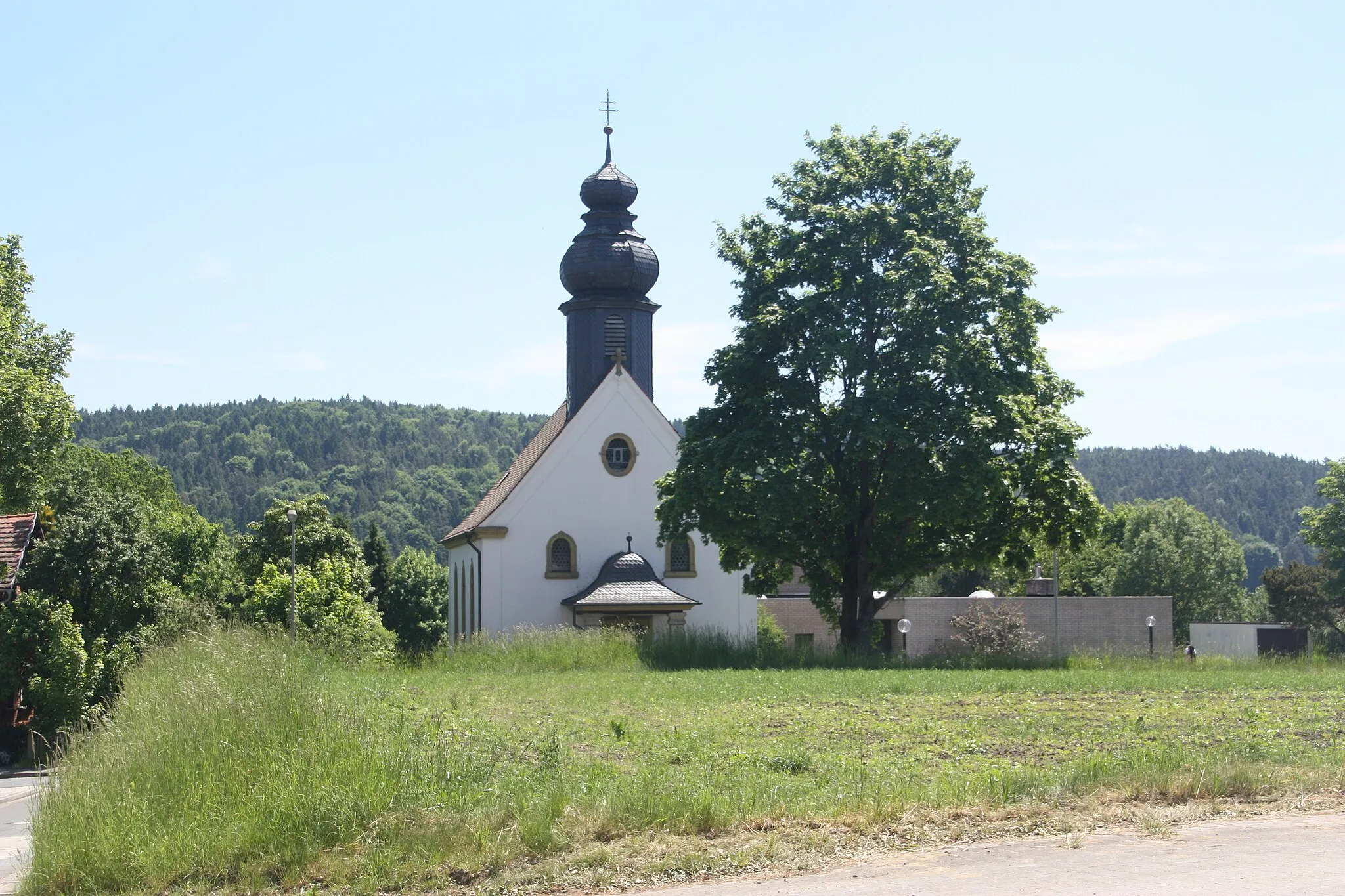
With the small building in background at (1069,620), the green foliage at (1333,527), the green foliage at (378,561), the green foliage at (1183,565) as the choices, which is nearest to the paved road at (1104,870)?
the small building in background at (1069,620)

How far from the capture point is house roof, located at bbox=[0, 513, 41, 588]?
31.5 metres

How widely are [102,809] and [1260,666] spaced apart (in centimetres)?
2149

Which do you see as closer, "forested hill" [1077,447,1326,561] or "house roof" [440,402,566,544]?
"house roof" [440,402,566,544]

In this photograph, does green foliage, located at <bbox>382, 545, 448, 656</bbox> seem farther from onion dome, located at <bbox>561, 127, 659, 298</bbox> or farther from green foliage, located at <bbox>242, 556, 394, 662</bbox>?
onion dome, located at <bbox>561, 127, 659, 298</bbox>

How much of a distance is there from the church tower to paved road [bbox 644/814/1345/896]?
37.5 metres

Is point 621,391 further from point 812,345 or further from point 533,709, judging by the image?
point 533,709

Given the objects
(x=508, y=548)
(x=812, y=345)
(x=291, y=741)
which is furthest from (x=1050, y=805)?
(x=508, y=548)

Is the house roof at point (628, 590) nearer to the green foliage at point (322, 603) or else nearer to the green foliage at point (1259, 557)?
the green foliage at point (322, 603)

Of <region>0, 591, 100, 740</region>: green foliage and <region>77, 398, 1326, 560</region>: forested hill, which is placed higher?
<region>77, 398, 1326, 560</region>: forested hill

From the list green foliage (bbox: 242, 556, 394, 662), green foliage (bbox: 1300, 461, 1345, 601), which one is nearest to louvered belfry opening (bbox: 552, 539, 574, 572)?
green foliage (bbox: 242, 556, 394, 662)

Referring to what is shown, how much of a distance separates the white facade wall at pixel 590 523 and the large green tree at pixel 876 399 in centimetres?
1181

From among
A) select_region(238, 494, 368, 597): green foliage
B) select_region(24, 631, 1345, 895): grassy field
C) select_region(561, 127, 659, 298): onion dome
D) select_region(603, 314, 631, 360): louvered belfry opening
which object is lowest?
select_region(24, 631, 1345, 895): grassy field

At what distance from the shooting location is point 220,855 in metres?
9.30

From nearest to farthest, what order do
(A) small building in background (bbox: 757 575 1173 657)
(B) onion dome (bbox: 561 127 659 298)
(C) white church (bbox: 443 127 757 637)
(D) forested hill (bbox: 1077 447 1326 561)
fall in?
(C) white church (bbox: 443 127 757 637), (B) onion dome (bbox: 561 127 659 298), (A) small building in background (bbox: 757 575 1173 657), (D) forested hill (bbox: 1077 447 1326 561)
